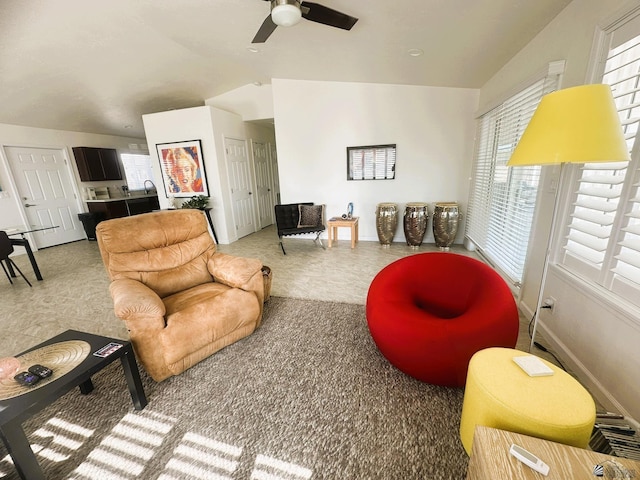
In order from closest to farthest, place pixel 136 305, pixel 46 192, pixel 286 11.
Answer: pixel 136 305, pixel 286 11, pixel 46 192

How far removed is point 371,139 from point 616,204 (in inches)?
135

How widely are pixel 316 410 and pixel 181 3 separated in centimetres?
367

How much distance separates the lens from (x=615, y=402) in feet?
4.36

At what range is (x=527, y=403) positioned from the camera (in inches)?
36.2

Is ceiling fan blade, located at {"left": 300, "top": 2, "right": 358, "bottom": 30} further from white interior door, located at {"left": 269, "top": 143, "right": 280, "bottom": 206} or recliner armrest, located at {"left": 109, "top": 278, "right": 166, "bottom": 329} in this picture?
white interior door, located at {"left": 269, "top": 143, "right": 280, "bottom": 206}

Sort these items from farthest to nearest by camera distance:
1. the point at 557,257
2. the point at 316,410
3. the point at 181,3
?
the point at 181,3, the point at 557,257, the point at 316,410

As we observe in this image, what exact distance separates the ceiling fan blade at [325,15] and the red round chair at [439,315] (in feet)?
6.84

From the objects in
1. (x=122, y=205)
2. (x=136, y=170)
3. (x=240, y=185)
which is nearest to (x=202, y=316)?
(x=240, y=185)

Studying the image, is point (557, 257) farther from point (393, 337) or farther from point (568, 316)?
point (393, 337)

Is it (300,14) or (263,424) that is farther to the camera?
(300,14)

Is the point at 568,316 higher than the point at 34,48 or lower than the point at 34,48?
lower

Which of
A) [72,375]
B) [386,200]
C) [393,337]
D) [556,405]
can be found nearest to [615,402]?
[556,405]

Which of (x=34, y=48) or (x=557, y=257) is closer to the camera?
(x=557, y=257)

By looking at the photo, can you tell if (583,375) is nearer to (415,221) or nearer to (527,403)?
(527,403)
